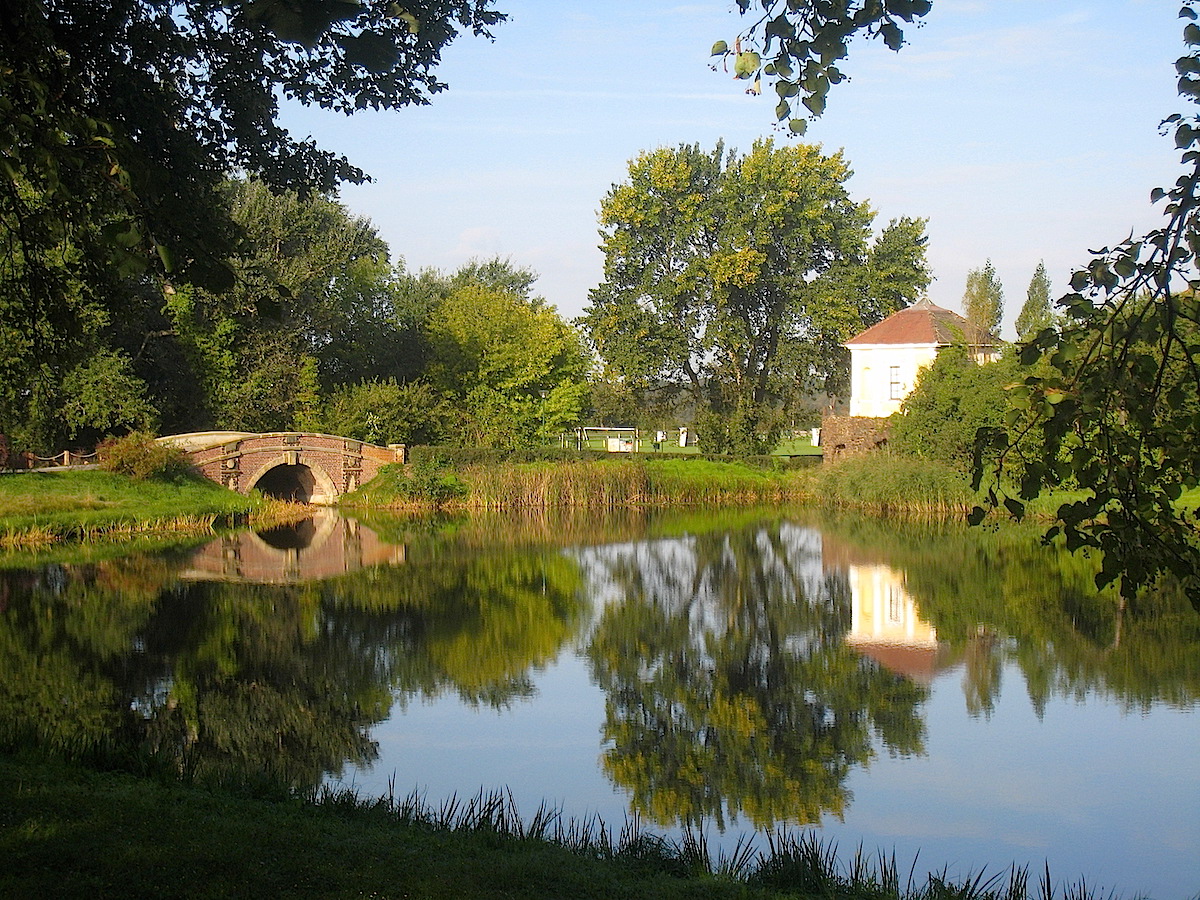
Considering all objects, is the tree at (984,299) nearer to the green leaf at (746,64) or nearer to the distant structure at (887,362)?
the distant structure at (887,362)

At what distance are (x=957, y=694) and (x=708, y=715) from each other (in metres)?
3.01

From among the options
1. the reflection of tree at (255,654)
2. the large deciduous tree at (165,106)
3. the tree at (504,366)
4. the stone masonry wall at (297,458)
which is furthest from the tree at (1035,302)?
the large deciduous tree at (165,106)

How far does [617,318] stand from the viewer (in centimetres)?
4772

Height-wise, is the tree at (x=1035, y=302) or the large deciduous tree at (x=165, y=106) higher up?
the tree at (x=1035, y=302)

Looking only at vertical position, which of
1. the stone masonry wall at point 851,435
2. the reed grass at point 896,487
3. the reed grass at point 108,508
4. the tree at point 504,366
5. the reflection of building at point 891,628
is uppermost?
the tree at point 504,366

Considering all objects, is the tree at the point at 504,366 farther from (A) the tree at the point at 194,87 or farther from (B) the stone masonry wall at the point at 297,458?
(A) the tree at the point at 194,87

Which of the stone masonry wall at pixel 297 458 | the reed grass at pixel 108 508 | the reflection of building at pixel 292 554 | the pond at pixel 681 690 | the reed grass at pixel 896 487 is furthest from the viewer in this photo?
the stone masonry wall at pixel 297 458

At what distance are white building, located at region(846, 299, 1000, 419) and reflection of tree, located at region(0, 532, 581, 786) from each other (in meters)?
22.9

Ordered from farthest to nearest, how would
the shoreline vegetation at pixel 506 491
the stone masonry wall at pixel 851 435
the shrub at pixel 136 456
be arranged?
the stone masonry wall at pixel 851 435 → the shrub at pixel 136 456 → the shoreline vegetation at pixel 506 491

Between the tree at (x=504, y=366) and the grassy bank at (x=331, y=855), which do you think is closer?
the grassy bank at (x=331, y=855)

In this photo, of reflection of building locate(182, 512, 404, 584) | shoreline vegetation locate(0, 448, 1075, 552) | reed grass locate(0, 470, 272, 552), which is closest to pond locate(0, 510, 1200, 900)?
reflection of building locate(182, 512, 404, 584)

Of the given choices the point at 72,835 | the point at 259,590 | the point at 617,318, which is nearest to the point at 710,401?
the point at 617,318

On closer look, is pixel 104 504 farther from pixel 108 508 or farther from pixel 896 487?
pixel 896 487

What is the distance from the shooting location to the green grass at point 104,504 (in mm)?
25344
